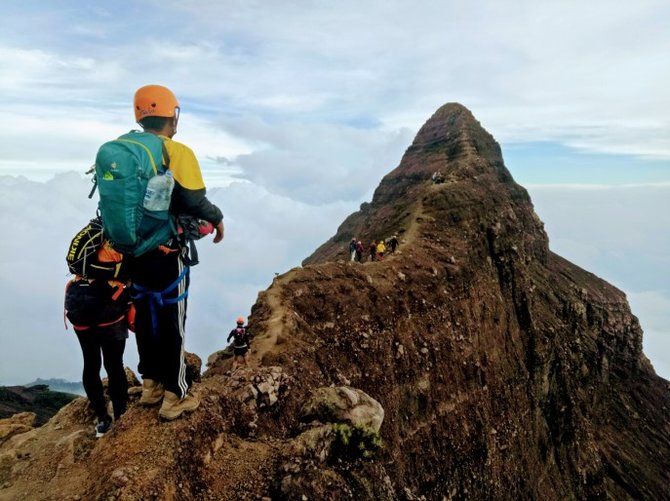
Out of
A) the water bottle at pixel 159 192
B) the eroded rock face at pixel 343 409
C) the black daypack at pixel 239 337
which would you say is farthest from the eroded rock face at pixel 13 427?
the water bottle at pixel 159 192

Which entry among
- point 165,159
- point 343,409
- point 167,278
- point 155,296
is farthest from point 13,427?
point 165,159

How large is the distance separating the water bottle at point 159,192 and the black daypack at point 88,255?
94.2 inches

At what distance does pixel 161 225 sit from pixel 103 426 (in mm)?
4455

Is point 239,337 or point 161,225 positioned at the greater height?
point 161,225

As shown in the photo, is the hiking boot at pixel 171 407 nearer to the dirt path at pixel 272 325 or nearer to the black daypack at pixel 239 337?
the dirt path at pixel 272 325

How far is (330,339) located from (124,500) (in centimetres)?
1023

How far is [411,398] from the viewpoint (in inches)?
734

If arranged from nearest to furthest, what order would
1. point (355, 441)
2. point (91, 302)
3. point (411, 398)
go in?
1. point (91, 302)
2. point (355, 441)
3. point (411, 398)

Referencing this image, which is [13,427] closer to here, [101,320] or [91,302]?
[101,320]

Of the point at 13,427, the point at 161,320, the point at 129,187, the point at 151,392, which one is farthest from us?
the point at 13,427

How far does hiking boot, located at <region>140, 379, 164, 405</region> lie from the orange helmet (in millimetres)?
4164

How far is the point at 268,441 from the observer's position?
8.45 metres

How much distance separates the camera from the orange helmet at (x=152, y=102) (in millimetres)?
6105

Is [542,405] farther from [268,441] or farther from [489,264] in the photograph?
[268,441]
